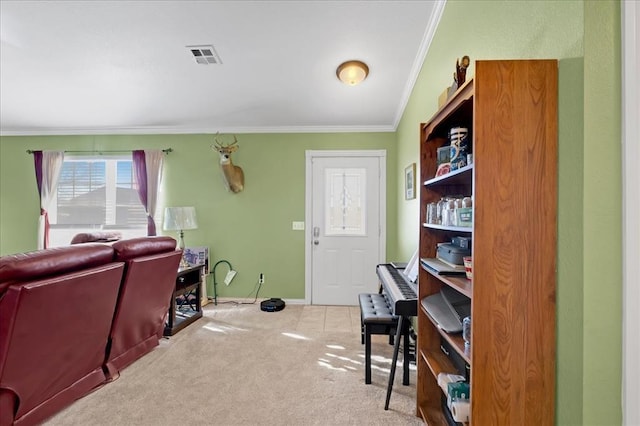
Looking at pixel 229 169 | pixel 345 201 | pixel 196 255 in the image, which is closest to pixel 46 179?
pixel 196 255

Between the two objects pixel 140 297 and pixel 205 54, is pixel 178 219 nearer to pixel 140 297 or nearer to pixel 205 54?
pixel 140 297

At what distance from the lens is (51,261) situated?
4.99ft

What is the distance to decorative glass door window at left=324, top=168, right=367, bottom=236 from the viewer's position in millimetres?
3932

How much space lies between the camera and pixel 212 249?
4.07 metres

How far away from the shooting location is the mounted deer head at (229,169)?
3.68 metres

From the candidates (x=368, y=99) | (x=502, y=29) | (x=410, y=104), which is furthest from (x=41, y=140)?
(x=502, y=29)

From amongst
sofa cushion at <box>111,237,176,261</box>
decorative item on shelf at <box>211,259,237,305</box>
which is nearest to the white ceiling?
sofa cushion at <box>111,237,176,261</box>

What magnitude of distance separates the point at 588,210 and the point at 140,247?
2489 millimetres

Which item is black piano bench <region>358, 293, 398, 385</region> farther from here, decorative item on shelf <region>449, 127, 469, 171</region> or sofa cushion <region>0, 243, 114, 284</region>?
sofa cushion <region>0, 243, 114, 284</region>

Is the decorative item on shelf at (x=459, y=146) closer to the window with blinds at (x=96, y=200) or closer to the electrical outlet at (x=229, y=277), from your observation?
the electrical outlet at (x=229, y=277)

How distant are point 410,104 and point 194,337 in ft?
10.3

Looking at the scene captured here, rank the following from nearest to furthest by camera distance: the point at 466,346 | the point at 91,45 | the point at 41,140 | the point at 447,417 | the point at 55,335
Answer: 1. the point at 466,346
2. the point at 447,417
3. the point at 55,335
4. the point at 91,45
5. the point at 41,140

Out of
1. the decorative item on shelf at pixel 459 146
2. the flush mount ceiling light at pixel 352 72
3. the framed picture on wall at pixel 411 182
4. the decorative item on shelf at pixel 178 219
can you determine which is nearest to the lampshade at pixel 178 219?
the decorative item on shelf at pixel 178 219
